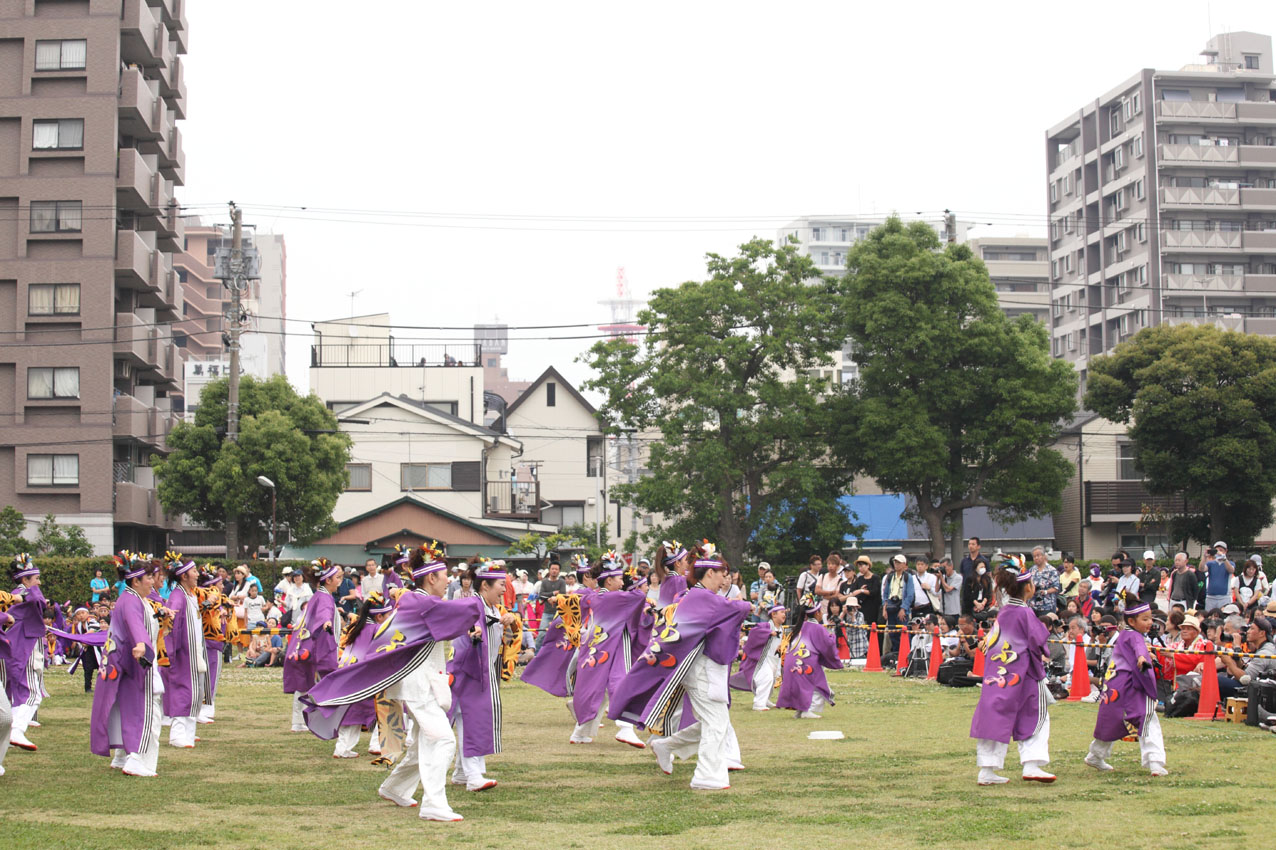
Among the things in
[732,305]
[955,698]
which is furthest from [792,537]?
[955,698]

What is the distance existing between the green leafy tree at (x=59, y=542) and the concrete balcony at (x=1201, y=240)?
52.6 metres

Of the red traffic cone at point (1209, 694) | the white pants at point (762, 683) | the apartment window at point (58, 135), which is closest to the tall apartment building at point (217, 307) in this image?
the apartment window at point (58, 135)

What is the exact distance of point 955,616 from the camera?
902 inches

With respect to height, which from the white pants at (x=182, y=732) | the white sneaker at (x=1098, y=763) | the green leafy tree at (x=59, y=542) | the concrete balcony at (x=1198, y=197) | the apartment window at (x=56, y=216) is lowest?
the white pants at (x=182, y=732)

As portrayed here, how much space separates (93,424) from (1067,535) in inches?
1400

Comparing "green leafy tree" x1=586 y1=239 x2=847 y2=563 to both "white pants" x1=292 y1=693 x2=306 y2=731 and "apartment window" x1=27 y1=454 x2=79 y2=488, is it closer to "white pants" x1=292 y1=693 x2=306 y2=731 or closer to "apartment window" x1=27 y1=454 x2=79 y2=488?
"apartment window" x1=27 y1=454 x2=79 y2=488

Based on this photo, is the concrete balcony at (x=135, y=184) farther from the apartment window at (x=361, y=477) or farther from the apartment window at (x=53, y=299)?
the apartment window at (x=361, y=477)

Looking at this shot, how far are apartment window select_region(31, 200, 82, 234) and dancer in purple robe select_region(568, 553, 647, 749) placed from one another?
32.9 meters

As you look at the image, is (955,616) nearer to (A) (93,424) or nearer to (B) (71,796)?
(B) (71,796)

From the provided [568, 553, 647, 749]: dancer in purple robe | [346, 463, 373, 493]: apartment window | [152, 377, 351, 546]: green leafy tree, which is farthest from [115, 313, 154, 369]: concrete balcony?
[568, 553, 647, 749]: dancer in purple robe

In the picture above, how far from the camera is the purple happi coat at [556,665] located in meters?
15.5

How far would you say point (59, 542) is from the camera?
37.9 metres

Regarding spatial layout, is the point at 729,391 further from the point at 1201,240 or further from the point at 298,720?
the point at 1201,240

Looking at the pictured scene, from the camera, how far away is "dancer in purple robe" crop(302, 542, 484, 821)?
954 cm
